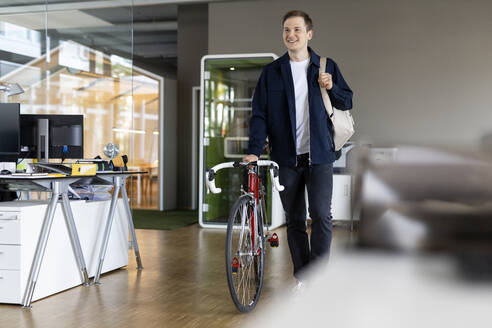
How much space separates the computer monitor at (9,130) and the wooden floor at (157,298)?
970mm

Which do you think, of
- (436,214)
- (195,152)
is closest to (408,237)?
(436,214)

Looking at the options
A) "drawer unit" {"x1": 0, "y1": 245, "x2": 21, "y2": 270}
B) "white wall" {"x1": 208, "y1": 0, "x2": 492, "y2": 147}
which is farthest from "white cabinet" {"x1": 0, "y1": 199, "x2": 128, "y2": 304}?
"white wall" {"x1": 208, "y1": 0, "x2": 492, "y2": 147}

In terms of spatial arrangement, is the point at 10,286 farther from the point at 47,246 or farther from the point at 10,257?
the point at 47,246

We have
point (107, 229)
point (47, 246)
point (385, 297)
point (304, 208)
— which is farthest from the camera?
point (107, 229)

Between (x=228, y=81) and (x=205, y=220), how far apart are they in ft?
5.51

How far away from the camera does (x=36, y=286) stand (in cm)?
310

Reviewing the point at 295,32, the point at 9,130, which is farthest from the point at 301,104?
the point at 9,130

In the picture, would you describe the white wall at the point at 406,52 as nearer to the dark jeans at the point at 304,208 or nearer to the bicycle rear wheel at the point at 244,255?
the dark jeans at the point at 304,208

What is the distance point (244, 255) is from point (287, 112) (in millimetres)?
755

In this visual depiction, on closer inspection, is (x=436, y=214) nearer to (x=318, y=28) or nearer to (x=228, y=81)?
(x=228, y=81)

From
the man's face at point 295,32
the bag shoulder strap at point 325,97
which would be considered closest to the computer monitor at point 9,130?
the man's face at point 295,32

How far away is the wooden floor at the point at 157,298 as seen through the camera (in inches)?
108

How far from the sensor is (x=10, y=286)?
3.03 metres

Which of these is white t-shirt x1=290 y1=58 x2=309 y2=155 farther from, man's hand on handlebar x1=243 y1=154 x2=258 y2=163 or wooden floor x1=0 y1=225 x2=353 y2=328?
wooden floor x1=0 y1=225 x2=353 y2=328
